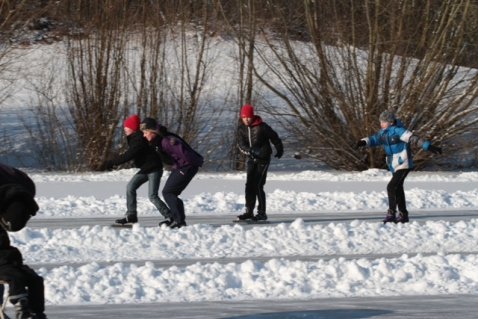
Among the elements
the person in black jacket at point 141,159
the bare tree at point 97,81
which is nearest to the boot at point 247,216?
the person in black jacket at point 141,159

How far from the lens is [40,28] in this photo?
95.7 feet

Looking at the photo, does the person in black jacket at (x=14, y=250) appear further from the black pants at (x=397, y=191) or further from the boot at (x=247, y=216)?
the black pants at (x=397, y=191)

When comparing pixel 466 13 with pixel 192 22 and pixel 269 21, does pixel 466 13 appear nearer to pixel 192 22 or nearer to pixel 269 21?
pixel 269 21

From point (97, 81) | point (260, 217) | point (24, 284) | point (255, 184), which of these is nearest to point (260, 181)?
point (255, 184)

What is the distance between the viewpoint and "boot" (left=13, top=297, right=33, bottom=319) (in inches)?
185

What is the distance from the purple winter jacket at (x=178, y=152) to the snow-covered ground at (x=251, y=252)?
88 centimetres

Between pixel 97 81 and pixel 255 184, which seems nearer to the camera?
pixel 255 184

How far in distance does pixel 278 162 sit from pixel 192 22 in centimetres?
546

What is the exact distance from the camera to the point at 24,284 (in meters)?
4.71

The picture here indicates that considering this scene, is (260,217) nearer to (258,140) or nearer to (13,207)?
(258,140)

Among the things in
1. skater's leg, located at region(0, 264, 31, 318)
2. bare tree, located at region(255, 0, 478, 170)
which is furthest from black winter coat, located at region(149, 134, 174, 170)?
bare tree, located at region(255, 0, 478, 170)

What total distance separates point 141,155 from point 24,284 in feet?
20.0

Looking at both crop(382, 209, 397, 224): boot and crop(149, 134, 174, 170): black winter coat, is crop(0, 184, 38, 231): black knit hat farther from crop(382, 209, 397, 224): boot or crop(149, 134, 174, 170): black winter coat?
crop(382, 209, 397, 224): boot

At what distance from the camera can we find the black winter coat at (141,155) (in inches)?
417
